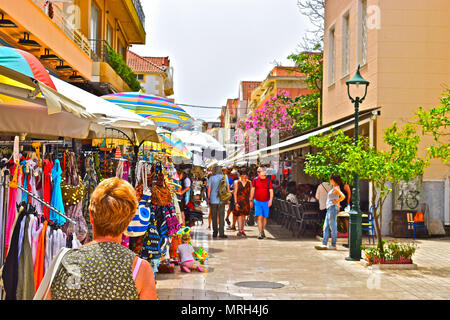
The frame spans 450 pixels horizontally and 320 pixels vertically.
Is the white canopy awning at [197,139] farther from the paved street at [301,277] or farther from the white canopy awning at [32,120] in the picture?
the white canopy awning at [32,120]

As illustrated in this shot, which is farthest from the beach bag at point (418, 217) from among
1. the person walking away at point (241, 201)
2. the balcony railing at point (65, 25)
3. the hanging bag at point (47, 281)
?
the hanging bag at point (47, 281)

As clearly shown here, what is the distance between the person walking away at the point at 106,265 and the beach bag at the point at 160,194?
19.7 feet

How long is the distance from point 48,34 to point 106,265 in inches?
459

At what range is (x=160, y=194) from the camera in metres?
9.32

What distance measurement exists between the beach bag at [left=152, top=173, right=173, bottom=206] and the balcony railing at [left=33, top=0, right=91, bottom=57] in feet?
22.8

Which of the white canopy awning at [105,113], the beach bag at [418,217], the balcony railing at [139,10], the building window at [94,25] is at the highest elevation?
the balcony railing at [139,10]

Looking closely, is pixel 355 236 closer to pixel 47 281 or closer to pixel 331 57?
pixel 47 281

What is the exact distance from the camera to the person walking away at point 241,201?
17109 mm

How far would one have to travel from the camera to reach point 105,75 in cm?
1920

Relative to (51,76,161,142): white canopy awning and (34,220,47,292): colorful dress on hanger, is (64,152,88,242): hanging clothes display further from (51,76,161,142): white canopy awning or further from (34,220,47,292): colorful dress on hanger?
(34,220,47,292): colorful dress on hanger

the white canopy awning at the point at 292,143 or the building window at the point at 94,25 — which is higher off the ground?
the building window at the point at 94,25

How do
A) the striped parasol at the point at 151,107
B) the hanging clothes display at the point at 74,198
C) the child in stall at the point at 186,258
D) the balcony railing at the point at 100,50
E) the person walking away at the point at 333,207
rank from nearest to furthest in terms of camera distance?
the hanging clothes display at the point at 74,198 → the striped parasol at the point at 151,107 → the child in stall at the point at 186,258 → the person walking away at the point at 333,207 → the balcony railing at the point at 100,50

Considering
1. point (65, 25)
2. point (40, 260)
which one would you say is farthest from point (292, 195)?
point (40, 260)

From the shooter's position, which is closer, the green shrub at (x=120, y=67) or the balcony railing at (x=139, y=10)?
the green shrub at (x=120, y=67)
